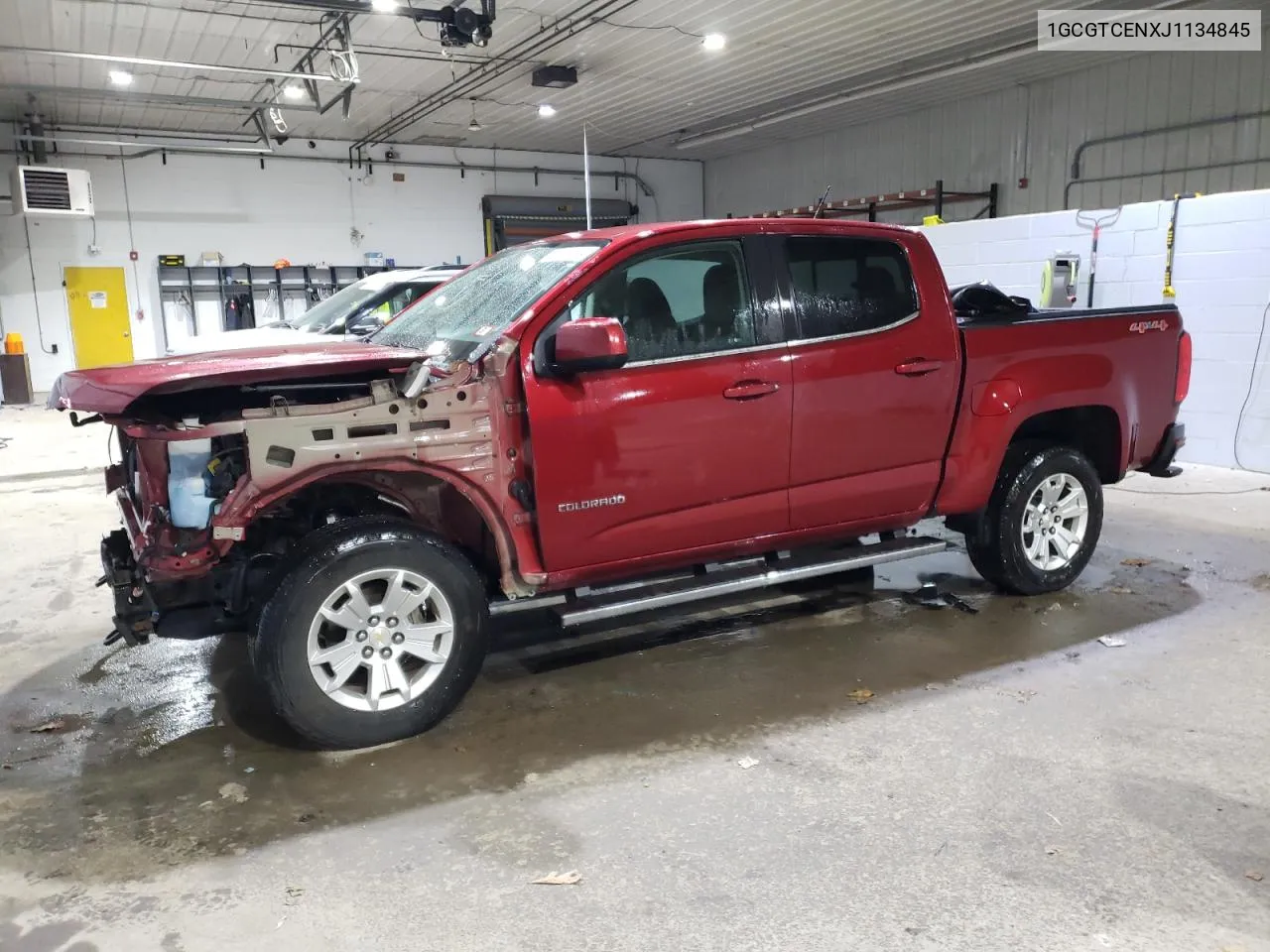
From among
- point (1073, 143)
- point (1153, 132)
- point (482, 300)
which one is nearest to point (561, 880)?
point (482, 300)

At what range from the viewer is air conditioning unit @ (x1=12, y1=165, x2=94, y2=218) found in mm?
14070

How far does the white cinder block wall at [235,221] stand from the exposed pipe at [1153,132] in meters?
10.5

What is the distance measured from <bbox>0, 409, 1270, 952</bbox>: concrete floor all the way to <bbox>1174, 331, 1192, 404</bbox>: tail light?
110 centimetres

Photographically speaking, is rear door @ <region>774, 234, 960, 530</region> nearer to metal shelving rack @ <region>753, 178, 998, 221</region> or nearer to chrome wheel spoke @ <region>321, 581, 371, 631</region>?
chrome wheel spoke @ <region>321, 581, 371, 631</region>

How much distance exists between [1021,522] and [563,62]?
1014cm

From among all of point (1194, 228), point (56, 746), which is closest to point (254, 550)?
point (56, 746)

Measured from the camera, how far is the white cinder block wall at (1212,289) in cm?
759

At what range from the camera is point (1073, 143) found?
13.7m

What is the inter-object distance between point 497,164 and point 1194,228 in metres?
14.7

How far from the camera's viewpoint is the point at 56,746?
3.37 m

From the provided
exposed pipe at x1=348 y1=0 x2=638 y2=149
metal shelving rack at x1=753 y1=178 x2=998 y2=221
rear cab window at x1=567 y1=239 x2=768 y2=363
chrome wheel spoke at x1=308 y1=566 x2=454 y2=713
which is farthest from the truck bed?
metal shelving rack at x1=753 y1=178 x2=998 y2=221

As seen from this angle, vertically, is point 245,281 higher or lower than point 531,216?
lower

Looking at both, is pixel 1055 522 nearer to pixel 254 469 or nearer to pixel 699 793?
pixel 699 793

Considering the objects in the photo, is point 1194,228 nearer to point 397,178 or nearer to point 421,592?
point 421,592
